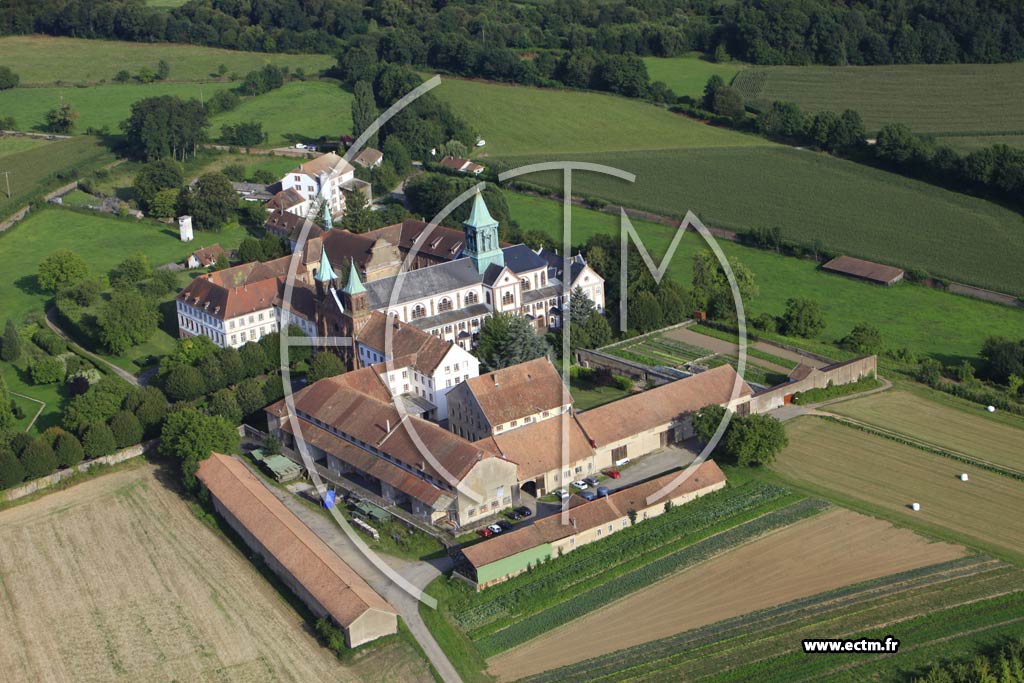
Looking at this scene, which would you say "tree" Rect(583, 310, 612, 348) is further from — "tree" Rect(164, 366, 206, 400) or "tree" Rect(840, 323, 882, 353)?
"tree" Rect(164, 366, 206, 400)

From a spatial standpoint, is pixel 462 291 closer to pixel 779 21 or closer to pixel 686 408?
pixel 686 408

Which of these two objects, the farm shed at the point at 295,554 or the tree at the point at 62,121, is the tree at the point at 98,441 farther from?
the tree at the point at 62,121

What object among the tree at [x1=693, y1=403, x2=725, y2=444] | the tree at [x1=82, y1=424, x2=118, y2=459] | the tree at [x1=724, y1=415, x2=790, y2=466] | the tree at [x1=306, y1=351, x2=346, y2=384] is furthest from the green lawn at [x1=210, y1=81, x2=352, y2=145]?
the tree at [x1=724, y1=415, x2=790, y2=466]

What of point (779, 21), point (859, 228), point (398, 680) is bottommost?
point (398, 680)

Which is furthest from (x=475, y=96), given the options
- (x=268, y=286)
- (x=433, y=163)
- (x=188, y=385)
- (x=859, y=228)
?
(x=188, y=385)

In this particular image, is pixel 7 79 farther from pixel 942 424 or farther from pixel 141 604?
pixel 942 424
